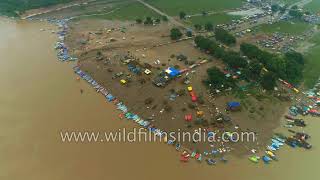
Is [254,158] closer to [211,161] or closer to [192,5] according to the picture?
[211,161]

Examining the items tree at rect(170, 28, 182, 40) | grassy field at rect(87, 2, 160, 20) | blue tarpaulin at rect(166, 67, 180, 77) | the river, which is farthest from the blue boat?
grassy field at rect(87, 2, 160, 20)

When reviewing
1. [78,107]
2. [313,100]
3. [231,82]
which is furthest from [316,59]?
[78,107]

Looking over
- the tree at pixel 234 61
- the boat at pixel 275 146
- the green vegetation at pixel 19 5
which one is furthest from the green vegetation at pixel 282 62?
the green vegetation at pixel 19 5

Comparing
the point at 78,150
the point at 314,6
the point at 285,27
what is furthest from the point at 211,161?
the point at 314,6

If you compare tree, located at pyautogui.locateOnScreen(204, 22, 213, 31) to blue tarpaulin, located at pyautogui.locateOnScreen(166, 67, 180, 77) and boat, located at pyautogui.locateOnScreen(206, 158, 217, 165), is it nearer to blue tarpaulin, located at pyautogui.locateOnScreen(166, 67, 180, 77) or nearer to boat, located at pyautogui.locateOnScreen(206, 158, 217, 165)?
blue tarpaulin, located at pyautogui.locateOnScreen(166, 67, 180, 77)

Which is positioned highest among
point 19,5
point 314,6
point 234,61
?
point 19,5

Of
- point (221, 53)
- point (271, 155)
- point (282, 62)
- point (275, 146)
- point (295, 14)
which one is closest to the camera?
point (271, 155)

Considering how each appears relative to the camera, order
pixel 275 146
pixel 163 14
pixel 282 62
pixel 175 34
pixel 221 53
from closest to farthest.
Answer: pixel 275 146 < pixel 282 62 < pixel 221 53 < pixel 175 34 < pixel 163 14
